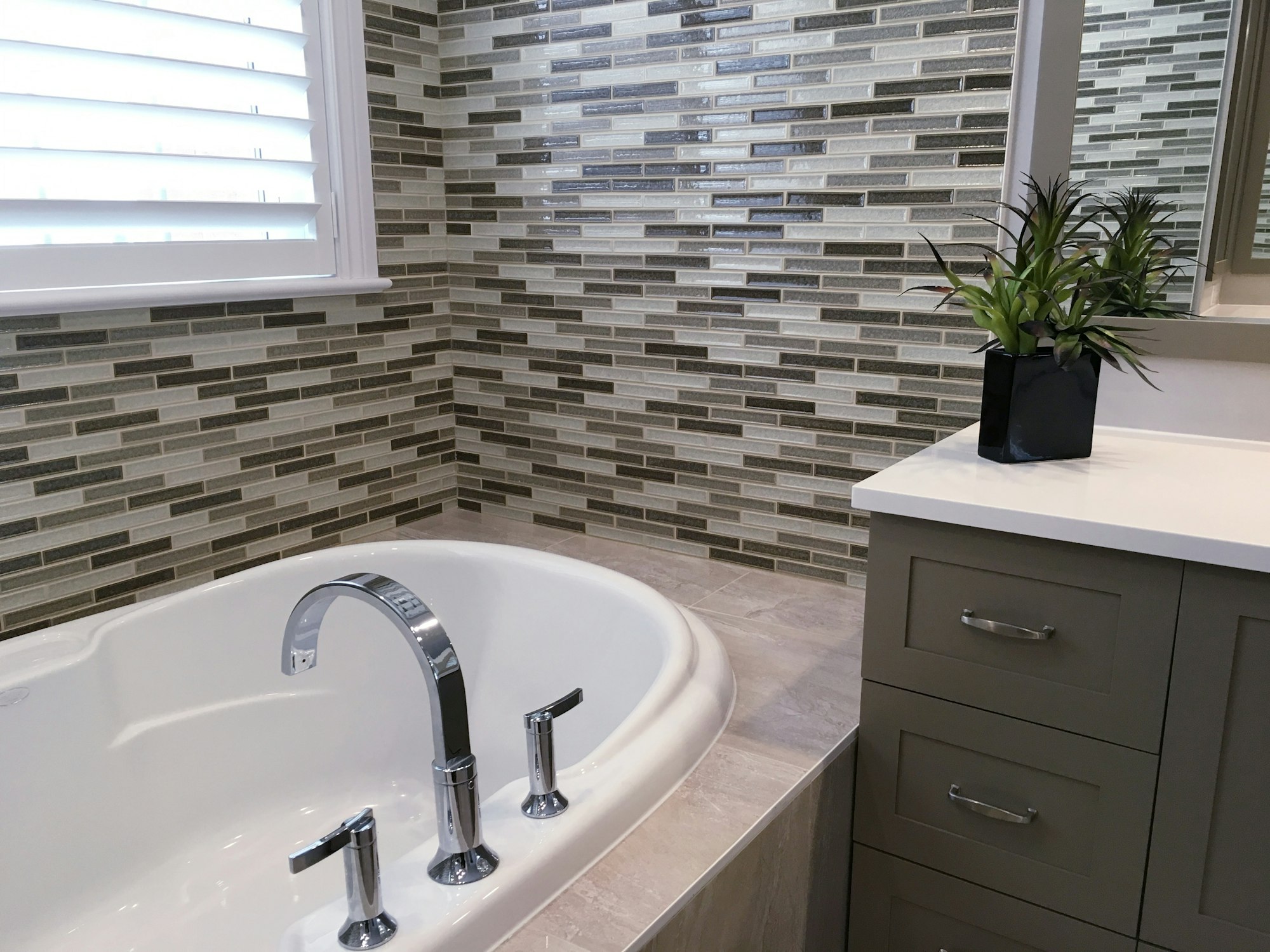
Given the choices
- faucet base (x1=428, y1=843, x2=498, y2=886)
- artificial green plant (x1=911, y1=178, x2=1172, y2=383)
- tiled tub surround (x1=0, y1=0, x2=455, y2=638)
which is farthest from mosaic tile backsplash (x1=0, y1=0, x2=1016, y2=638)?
faucet base (x1=428, y1=843, x2=498, y2=886)

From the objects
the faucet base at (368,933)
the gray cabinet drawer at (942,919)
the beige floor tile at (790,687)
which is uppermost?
the faucet base at (368,933)

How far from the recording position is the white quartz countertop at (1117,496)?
1224mm

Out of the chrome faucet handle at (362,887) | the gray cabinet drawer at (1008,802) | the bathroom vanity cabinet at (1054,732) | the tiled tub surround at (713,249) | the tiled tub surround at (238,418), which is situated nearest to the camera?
the chrome faucet handle at (362,887)

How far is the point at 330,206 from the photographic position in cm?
227

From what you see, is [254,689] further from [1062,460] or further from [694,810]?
[1062,460]

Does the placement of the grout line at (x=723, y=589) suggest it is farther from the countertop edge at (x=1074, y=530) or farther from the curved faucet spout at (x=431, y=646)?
the curved faucet spout at (x=431, y=646)

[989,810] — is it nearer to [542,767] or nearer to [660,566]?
[542,767]

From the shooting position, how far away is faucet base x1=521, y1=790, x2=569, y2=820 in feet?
4.11

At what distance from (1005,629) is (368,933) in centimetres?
90

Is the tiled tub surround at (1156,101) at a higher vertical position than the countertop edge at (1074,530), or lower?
higher

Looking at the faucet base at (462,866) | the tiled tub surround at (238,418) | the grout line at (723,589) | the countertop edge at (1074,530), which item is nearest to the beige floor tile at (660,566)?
the grout line at (723,589)

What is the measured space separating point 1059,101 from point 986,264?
303 millimetres

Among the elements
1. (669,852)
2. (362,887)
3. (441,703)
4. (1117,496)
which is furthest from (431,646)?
(1117,496)

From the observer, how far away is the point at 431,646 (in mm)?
1079
